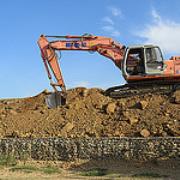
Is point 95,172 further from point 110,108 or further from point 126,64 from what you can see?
point 126,64

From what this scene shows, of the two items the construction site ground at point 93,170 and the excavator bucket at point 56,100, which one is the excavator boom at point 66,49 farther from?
the construction site ground at point 93,170

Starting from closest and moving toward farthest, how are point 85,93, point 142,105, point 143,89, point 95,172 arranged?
point 95,172 < point 142,105 < point 143,89 < point 85,93

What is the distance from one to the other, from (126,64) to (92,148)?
5268 millimetres

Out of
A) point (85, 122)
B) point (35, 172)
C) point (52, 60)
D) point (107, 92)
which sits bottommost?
point (35, 172)

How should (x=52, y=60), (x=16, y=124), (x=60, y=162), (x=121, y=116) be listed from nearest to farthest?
(x=60, y=162)
(x=121, y=116)
(x=16, y=124)
(x=52, y=60)

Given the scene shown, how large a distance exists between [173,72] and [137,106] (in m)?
2.63

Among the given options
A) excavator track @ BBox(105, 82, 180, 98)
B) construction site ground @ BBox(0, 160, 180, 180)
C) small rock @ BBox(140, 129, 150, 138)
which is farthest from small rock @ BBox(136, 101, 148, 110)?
construction site ground @ BBox(0, 160, 180, 180)

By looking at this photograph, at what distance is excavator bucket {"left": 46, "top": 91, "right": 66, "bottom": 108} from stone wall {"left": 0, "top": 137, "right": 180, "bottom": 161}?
3834 mm

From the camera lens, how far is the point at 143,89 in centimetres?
2131

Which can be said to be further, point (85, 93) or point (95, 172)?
point (85, 93)

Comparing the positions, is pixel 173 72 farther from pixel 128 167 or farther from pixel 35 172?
pixel 35 172

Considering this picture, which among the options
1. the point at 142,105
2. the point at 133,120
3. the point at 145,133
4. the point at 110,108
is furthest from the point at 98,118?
the point at 145,133

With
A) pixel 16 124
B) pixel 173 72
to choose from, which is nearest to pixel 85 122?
pixel 16 124

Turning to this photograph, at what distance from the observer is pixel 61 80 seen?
22.3 m
